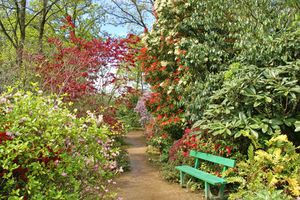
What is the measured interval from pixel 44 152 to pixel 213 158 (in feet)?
12.6

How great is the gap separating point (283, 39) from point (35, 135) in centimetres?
467

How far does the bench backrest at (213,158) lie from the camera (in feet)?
16.7

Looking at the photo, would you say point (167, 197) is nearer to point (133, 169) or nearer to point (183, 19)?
point (133, 169)

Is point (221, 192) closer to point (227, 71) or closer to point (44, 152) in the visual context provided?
point (227, 71)

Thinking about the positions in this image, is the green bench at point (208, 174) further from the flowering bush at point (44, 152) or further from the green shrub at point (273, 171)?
the flowering bush at point (44, 152)

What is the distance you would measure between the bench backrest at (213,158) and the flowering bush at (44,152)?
259cm

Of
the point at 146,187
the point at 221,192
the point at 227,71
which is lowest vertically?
the point at 146,187

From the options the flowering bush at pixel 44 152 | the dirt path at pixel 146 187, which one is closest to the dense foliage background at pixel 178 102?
the flowering bush at pixel 44 152

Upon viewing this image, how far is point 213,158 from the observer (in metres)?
5.67

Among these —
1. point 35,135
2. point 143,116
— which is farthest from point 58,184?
point 143,116

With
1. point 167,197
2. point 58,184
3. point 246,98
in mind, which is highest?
point 246,98

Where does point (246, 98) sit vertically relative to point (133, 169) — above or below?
above

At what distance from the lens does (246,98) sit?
17.7 ft

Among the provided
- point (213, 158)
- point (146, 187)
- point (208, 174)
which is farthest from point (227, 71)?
point (146, 187)
